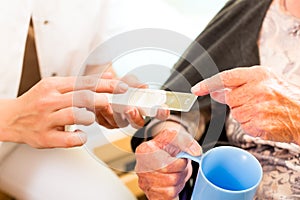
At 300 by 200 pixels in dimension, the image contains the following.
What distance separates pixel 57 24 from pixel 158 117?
46cm

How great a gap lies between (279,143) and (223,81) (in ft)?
0.75

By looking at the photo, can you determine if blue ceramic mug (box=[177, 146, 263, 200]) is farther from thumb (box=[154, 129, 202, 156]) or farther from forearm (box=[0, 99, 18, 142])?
forearm (box=[0, 99, 18, 142])

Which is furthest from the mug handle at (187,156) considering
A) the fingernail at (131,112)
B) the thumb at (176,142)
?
the fingernail at (131,112)

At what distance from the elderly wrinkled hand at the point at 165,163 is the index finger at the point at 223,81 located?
8cm

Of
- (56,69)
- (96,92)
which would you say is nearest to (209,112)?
(96,92)

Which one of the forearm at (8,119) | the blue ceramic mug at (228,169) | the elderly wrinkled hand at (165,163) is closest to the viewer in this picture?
the blue ceramic mug at (228,169)

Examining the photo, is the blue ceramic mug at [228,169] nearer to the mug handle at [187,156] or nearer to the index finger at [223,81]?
the mug handle at [187,156]

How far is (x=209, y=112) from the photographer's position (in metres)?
0.96

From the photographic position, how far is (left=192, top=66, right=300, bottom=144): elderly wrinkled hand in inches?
29.9

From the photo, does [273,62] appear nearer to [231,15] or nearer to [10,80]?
[231,15]

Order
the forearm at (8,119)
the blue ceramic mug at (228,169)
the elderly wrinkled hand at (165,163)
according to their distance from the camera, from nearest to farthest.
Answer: the blue ceramic mug at (228,169), the elderly wrinkled hand at (165,163), the forearm at (8,119)

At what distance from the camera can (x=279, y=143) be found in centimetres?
88

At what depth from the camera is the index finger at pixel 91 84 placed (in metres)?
0.76

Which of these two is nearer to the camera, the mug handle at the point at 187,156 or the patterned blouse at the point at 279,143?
the mug handle at the point at 187,156
